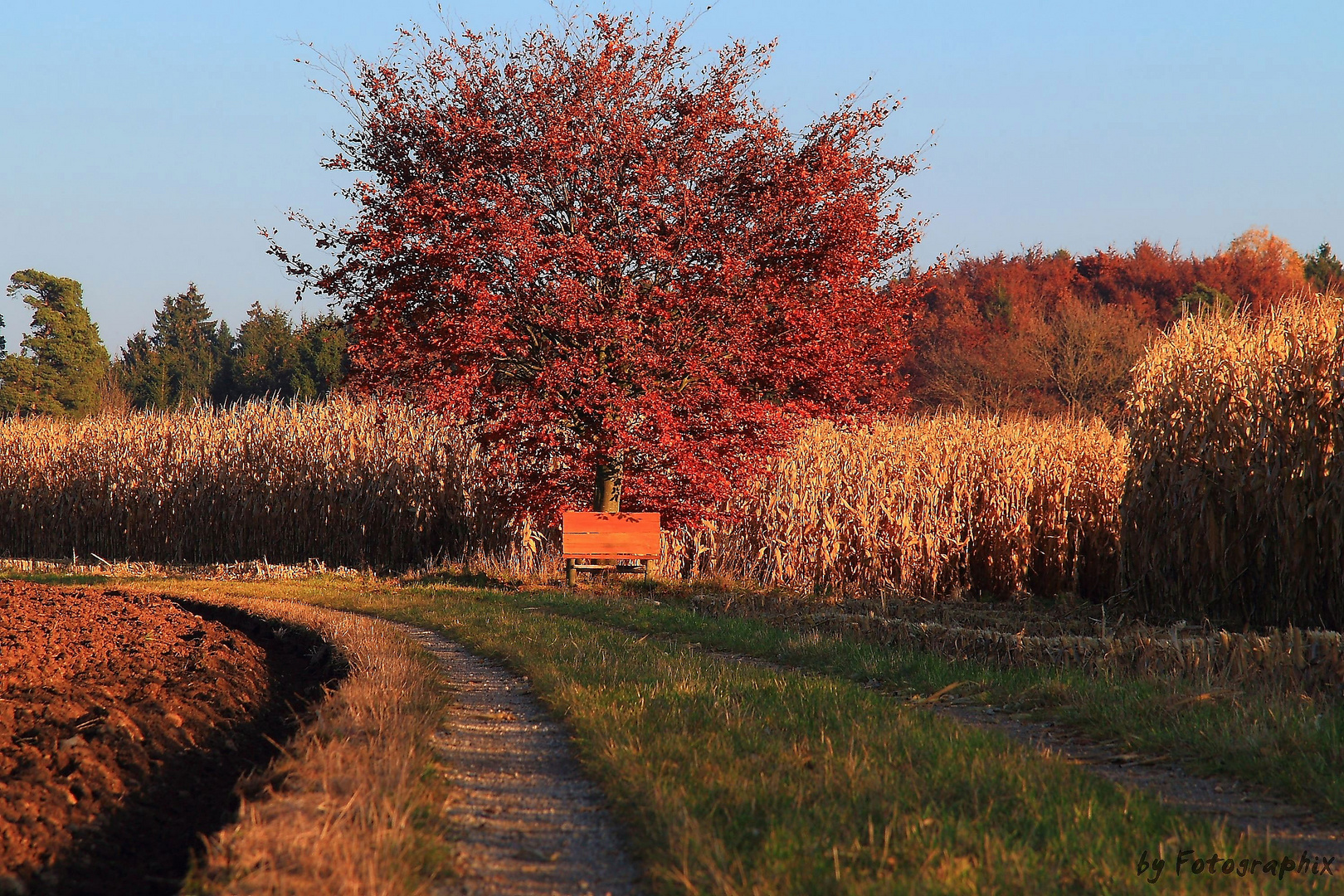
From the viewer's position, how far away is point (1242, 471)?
1134cm

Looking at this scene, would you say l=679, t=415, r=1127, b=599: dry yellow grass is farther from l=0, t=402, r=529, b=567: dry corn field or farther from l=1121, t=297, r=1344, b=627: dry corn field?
l=0, t=402, r=529, b=567: dry corn field

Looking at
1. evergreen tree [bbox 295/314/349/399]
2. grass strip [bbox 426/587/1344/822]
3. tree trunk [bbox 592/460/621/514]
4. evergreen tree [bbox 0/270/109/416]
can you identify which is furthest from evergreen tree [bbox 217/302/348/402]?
grass strip [bbox 426/587/1344/822]

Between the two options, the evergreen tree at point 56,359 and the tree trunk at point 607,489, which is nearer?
the tree trunk at point 607,489

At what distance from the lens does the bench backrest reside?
14594mm

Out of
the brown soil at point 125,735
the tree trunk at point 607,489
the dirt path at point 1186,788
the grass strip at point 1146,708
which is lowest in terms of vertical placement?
the brown soil at point 125,735

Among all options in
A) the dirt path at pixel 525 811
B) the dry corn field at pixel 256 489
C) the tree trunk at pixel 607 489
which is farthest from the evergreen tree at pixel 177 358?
the dirt path at pixel 525 811

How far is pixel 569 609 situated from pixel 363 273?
197 inches

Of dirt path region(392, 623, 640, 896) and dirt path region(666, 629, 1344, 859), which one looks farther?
dirt path region(666, 629, 1344, 859)

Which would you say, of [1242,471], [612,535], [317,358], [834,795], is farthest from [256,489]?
[317,358]

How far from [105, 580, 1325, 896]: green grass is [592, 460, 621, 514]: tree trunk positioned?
6842mm

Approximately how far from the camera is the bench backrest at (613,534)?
575 inches

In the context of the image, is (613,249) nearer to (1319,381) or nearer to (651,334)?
(651,334)

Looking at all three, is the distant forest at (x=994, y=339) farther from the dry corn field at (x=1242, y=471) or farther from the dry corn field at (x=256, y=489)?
the dry corn field at (x=1242, y=471)

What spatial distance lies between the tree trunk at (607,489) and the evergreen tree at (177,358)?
41.4 meters
